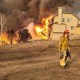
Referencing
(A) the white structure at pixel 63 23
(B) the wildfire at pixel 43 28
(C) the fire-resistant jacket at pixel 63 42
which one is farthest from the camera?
(B) the wildfire at pixel 43 28

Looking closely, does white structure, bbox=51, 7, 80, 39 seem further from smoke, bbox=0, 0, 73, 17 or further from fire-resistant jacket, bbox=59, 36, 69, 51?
fire-resistant jacket, bbox=59, 36, 69, 51

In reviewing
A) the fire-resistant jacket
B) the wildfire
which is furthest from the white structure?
the fire-resistant jacket

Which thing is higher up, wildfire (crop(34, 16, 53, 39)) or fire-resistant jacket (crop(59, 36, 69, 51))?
wildfire (crop(34, 16, 53, 39))

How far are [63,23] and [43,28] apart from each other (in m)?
5.88

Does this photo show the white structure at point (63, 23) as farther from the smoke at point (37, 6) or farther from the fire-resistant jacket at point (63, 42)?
the fire-resistant jacket at point (63, 42)

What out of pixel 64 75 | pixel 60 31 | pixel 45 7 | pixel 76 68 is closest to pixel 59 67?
pixel 76 68

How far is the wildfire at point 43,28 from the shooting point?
76375 mm

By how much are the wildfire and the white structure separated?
2.46 meters

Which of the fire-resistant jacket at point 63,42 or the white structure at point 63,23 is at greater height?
the white structure at point 63,23

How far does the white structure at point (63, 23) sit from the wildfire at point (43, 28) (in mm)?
2456

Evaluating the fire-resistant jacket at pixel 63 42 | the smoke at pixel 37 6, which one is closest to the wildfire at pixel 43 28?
the smoke at pixel 37 6

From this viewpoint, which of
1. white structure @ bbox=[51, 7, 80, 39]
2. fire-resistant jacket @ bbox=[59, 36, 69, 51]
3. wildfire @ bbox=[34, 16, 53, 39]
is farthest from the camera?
wildfire @ bbox=[34, 16, 53, 39]

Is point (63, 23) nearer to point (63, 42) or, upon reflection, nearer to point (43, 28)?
point (43, 28)

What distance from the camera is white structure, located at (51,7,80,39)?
74.9m
